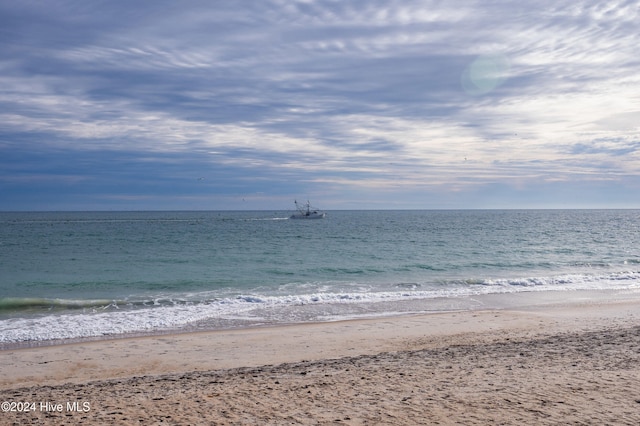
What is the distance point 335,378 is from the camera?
8.52 metres

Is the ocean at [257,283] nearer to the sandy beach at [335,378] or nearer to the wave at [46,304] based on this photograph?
the wave at [46,304]

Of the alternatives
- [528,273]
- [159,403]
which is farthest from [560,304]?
[159,403]

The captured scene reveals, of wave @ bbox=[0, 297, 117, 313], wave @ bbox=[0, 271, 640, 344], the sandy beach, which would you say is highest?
the sandy beach

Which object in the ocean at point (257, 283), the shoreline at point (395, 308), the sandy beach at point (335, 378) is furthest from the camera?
the ocean at point (257, 283)

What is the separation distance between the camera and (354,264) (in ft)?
105

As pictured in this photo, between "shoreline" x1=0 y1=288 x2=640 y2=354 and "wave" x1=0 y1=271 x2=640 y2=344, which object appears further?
"wave" x1=0 y1=271 x2=640 y2=344

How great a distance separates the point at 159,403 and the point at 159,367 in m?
3.39

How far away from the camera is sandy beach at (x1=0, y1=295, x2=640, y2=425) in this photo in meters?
6.85

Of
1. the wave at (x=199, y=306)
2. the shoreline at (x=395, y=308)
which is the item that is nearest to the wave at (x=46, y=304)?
the wave at (x=199, y=306)

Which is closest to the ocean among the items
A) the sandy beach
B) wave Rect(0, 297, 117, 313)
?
wave Rect(0, 297, 117, 313)

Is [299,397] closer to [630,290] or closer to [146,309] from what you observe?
[146,309]

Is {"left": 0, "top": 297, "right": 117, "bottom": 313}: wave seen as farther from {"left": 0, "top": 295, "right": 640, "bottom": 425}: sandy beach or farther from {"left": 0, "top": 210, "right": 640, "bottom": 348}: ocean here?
{"left": 0, "top": 295, "right": 640, "bottom": 425}: sandy beach

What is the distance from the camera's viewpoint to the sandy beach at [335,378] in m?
6.85

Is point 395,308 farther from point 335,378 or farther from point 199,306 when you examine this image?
point 335,378
